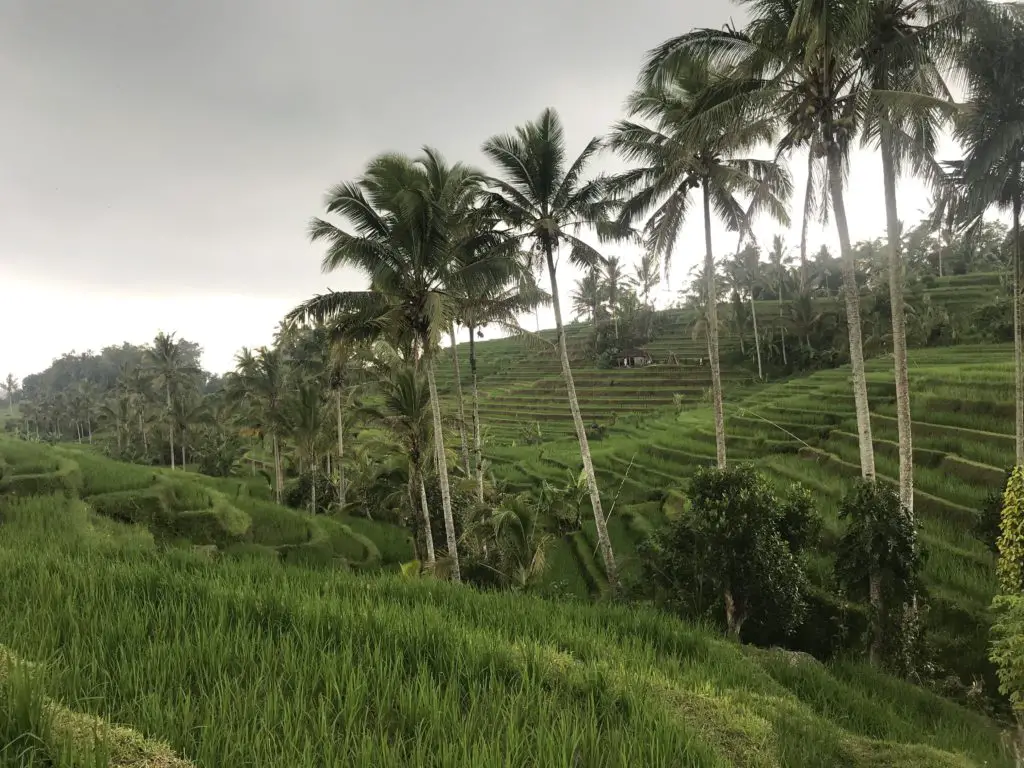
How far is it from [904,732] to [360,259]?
12.9 m

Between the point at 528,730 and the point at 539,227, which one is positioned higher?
the point at 539,227

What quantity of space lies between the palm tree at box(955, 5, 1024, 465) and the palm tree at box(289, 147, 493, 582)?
10.4 metres

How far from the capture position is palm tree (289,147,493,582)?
1266cm

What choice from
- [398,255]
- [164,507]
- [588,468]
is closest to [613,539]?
[588,468]

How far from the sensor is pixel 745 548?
9969 millimetres

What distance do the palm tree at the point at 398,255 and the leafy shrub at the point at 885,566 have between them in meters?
8.53

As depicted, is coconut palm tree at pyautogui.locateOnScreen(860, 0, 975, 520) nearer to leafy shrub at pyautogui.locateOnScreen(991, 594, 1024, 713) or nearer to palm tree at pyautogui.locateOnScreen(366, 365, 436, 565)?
leafy shrub at pyautogui.locateOnScreen(991, 594, 1024, 713)

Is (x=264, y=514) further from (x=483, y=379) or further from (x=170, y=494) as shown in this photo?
(x=483, y=379)

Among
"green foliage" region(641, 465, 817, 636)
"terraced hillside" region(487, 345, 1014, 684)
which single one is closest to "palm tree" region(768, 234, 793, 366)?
"terraced hillside" region(487, 345, 1014, 684)

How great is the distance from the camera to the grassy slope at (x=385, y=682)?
2.60 metres

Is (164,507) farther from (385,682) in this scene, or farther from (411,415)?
(385,682)

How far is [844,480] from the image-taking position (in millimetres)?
16500

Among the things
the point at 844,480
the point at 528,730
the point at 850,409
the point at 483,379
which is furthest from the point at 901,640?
the point at 483,379

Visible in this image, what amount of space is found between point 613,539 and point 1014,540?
38.4ft
